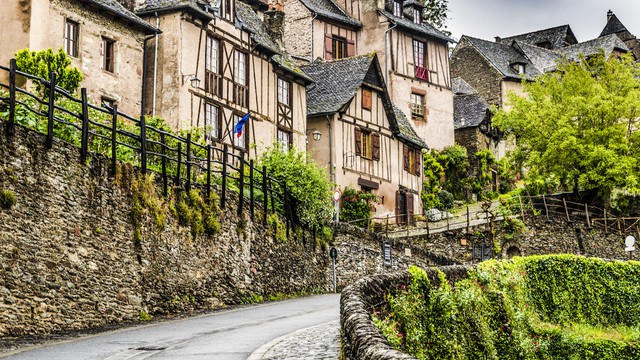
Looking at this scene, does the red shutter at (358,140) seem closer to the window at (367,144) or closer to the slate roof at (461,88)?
the window at (367,144)

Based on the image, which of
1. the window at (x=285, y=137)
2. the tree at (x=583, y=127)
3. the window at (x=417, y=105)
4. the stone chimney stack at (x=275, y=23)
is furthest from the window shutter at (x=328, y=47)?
the window at (x=285, y=137)

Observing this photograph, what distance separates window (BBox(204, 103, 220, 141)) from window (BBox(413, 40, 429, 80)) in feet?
69.8

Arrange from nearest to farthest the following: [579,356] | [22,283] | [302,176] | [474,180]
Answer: [22,283] → [579,356] → [302,176] → [474,180]

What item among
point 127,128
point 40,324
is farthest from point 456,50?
point 40,324

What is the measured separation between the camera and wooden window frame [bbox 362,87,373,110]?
44.7m

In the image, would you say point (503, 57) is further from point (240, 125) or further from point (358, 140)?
point (240, 125)

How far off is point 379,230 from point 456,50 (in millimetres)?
31903

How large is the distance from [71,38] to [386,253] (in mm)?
13108

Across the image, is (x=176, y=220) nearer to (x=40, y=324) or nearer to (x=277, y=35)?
(x=40, y=324)

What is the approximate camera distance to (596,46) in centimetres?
7675

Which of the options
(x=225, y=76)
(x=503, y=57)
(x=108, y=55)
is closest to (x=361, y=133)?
(x=225, y=76)

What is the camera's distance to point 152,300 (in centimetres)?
2102

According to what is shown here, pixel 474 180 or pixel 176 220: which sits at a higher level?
pixel 474 180

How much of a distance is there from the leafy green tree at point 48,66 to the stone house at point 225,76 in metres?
6.26
